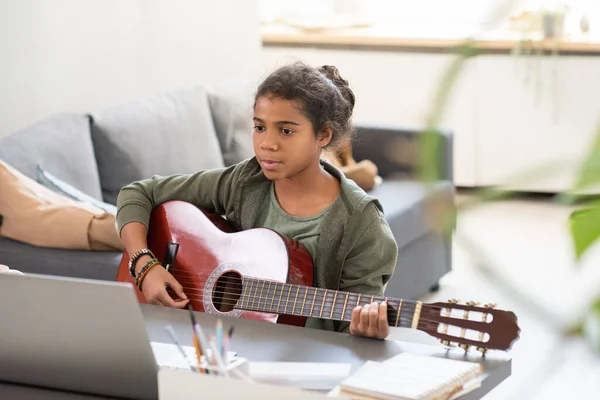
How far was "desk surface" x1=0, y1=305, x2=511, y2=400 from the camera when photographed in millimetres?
1321

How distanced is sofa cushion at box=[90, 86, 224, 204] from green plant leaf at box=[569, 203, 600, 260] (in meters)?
2.90

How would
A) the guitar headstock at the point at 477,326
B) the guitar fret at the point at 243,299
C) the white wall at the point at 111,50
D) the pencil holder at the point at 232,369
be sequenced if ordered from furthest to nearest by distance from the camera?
the white wall at the point at 111,50 → the guitar fret at the point at 243,299 → the guitar headstock at the point at 477,326 → the pencil holder at the point at 232,369

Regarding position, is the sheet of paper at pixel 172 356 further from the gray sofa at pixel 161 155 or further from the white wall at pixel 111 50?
the white wall at pixel 111 50

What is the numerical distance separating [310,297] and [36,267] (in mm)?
1103

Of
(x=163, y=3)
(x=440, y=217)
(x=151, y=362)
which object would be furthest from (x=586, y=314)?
(x=163, y=3)

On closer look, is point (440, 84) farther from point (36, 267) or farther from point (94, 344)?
point (36, 267)

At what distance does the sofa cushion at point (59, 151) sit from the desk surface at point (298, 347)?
135 cm

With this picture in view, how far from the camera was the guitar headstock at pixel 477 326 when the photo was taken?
1.35 m

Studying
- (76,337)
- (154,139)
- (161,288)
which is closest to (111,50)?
(154,139)

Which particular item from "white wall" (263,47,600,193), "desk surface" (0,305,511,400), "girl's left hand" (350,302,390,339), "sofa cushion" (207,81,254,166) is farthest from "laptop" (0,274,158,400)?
"white wall" (263,47,600,193)

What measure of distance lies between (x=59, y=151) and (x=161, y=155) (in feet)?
1.57

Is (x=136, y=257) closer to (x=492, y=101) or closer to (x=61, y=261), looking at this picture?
(x=61, y=261)

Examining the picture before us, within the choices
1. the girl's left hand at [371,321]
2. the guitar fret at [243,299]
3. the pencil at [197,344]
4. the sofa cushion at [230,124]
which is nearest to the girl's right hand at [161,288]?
the guitar fret at [243,299]

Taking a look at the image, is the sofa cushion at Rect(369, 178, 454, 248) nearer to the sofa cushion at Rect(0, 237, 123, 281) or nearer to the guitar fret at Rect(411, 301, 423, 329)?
the sofa cushion at Rect(0, 237, 123, 281)
